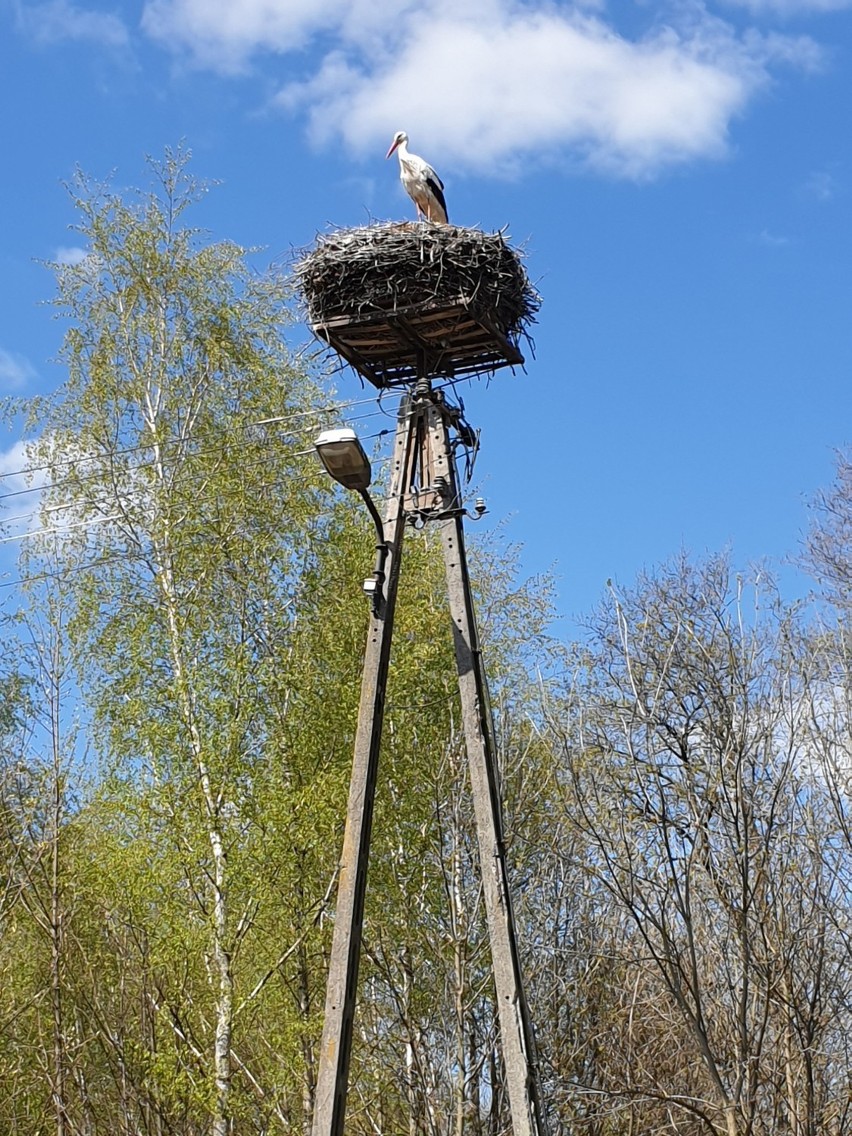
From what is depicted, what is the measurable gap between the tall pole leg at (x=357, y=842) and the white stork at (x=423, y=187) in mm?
1863

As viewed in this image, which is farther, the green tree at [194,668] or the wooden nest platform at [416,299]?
the green tree at [194,668]

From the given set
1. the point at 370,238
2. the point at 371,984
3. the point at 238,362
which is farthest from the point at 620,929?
the point at 370,238

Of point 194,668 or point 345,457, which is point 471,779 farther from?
point 194,668

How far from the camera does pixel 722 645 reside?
9.40 metres

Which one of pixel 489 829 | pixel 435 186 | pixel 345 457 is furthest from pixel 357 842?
pixel 435 186

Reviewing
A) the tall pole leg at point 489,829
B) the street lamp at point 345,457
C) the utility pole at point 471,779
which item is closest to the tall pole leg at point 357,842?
→ the utility pole at point 471,779

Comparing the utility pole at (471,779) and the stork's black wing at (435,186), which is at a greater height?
the stork's black wing at (435,186)

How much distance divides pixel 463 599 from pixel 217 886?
5.25 metres

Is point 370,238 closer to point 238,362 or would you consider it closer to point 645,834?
point 645,834

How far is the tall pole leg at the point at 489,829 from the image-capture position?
20.4 feet

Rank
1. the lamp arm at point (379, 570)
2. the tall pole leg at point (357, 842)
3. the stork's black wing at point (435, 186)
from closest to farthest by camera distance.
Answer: the tall pole leg at point (357, 842) < the lamp arm at point (379, 570) < the stork's black wing at point (435, 186)

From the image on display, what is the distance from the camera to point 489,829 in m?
6.52

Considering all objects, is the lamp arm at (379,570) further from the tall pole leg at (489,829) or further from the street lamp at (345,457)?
the street lamp at (345,457)

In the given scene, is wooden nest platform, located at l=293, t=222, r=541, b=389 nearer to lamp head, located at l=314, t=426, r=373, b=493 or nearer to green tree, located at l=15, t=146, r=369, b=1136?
lamp head, located at l=314, t=426, r=373, b=493
